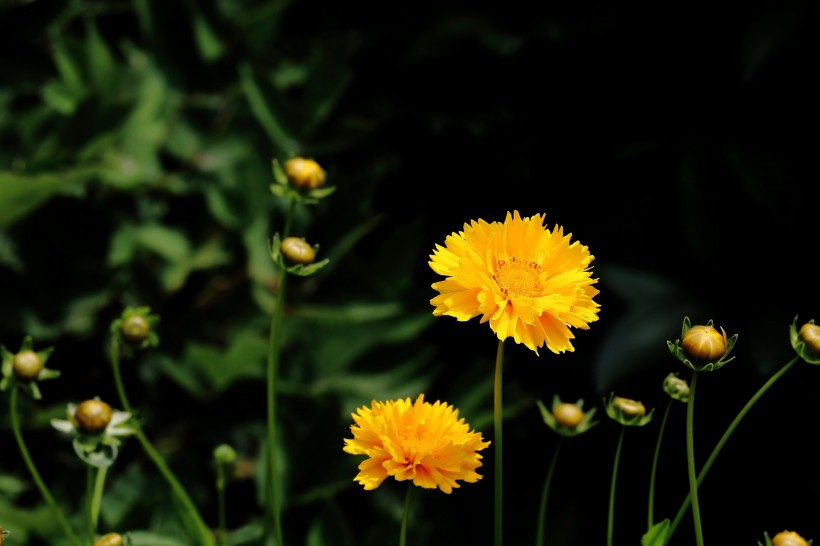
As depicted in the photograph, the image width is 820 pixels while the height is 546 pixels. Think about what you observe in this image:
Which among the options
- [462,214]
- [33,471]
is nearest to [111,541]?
[33,471]

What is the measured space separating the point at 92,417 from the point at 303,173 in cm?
19

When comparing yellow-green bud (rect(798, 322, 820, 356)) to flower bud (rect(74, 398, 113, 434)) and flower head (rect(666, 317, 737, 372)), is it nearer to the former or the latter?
flower head (rect(666, 317, 737, 372))

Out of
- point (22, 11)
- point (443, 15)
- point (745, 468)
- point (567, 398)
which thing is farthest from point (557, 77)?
point (22, 11)

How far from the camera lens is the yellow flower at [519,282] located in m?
0.49

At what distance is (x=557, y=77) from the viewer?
3.82 feet

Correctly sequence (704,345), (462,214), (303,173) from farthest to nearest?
1. (462,214)
2. (303,173)
3. (704,345)

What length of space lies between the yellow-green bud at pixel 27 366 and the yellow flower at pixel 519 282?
0.76ft

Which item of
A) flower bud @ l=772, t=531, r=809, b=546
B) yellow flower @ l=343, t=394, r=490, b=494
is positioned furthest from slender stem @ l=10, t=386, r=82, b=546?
flower bud @ l=772, t=531, r=809, b=546

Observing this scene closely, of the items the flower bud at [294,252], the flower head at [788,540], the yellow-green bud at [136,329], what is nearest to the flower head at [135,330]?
the yellow-green bud at [136,329]

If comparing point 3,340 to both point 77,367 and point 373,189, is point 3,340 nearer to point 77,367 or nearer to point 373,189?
point 77,367

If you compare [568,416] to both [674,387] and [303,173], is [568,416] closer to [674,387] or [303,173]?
[674,387]

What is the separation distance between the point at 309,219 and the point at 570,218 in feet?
1.08

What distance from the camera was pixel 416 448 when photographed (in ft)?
1.56

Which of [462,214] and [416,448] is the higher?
[462,214]
